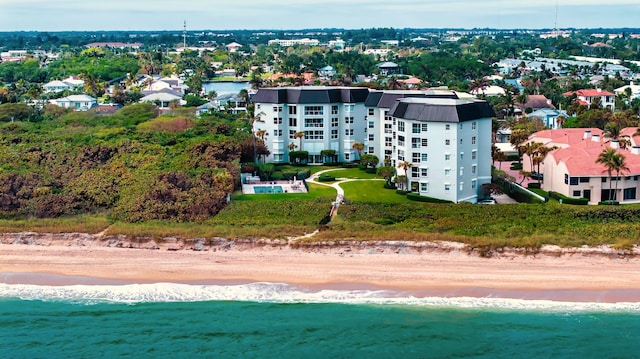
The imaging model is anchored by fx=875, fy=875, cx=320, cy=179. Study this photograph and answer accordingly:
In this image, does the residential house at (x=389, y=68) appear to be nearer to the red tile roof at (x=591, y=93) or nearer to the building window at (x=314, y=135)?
the red tile roof at (x=591, y=93)

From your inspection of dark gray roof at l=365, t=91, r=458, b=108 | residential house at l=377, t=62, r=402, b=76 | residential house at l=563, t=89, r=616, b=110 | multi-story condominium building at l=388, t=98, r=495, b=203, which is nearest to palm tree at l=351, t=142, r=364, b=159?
dark gray roof at l=365, t=91, r=458, b=108

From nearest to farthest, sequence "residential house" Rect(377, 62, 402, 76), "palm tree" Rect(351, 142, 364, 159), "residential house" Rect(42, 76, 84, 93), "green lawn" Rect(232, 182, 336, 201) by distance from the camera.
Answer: "green lawn" Rect(232, 182, 336, 201) → "palm tree" Rect(351, 142, 364, 159) → "residential house" Rect(42, 76, 84, 93) → "residential house" Rect(377, 62, 402, 76)

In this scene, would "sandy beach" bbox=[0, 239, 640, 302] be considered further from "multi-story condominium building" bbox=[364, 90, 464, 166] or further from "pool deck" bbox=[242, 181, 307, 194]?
"multi-story condominium building" bbox=[364, 90, 464, 166]

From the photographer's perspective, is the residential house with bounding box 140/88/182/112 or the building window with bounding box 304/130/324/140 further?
the residential house with bounding box 140/88/182/112

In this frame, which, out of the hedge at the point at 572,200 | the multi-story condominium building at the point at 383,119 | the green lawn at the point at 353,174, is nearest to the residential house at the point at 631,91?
the multi-story condominium building at the point at 383,119

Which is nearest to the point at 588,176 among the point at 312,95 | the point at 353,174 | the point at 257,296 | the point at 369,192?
the point at 369,192

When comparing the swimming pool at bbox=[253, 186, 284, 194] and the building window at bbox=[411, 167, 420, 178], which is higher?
the building window at bbox=[411, 167, 420, 178]
